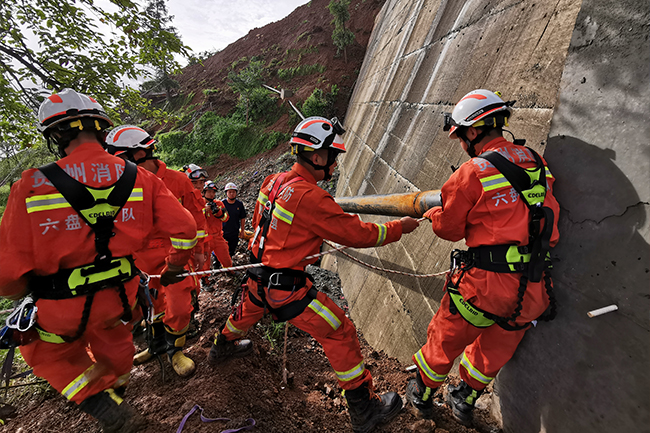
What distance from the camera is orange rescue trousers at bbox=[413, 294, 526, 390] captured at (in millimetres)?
2232

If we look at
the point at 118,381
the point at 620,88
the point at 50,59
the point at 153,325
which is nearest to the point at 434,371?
the point at 620,88

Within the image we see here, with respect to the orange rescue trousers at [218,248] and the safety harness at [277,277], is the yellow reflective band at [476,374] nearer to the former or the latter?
the safety harness at [277,277]

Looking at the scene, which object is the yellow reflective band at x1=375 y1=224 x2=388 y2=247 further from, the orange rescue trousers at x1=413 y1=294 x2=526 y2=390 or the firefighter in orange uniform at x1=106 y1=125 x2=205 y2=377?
the firefighter in orange uniform at x1=106 y1=125 x2=205 y2=377

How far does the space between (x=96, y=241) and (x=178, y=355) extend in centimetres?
190

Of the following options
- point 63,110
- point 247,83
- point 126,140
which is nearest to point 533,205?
point 63,110

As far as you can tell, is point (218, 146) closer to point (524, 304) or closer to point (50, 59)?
point (50, 59)

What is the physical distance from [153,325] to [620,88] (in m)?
4.66

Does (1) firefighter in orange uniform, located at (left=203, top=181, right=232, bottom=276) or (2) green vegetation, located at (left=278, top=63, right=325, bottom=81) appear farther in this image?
(2) green vegetation, located at (left=278, top=63, right=325, bottom=81)

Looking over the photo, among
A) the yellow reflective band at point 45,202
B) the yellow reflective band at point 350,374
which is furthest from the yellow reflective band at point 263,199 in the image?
the yellow reflective band at point 350,374

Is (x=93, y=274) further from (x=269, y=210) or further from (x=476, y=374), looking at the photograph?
(x=476, y=374)

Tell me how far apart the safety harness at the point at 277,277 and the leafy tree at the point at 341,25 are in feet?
63.8

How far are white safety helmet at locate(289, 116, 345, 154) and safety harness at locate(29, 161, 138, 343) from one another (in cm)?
132

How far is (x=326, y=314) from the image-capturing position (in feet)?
7.99

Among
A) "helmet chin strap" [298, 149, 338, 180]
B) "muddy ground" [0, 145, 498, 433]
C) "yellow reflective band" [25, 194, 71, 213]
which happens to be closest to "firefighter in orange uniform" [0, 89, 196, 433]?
"yellow reflective band" [25, 194, 71, 213]
